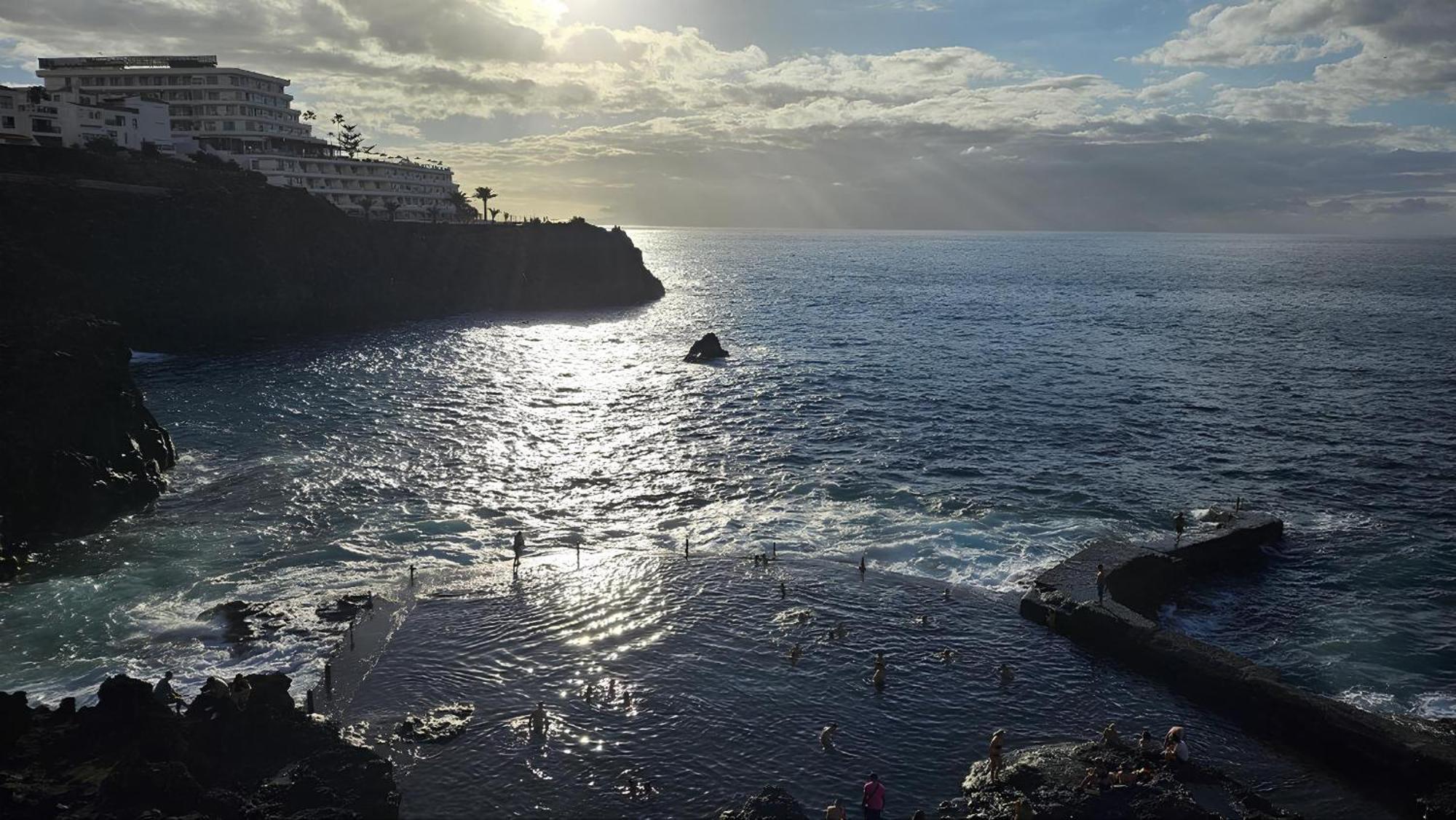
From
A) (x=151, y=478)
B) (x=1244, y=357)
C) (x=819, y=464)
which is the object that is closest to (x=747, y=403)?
(x=819, y=464)

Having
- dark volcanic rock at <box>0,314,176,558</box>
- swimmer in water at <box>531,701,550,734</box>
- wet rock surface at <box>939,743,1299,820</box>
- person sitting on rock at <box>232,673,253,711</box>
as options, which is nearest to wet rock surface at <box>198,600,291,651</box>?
person sitting on rock at <box>232,673,253,711</box>

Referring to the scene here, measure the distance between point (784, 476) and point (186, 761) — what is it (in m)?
38.5

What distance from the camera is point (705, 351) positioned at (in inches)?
4035

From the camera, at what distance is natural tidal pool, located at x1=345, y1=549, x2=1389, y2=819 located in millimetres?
26531

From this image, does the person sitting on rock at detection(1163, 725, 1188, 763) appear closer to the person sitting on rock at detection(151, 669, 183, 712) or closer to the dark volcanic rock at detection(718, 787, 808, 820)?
the dark volcanic rock at detection(718, 787, 808, 820)

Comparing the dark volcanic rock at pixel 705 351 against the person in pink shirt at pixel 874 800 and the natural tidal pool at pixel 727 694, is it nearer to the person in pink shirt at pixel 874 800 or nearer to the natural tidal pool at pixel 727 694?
the natural tidal pool at pixel 727 694

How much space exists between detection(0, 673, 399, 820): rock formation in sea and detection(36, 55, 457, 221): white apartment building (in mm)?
133919

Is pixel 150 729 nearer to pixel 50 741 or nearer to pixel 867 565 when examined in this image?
pixel 50 741

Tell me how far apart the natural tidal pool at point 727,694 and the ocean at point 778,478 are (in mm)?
3910

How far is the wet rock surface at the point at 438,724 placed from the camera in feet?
92.8

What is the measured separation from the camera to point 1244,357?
10325 cm

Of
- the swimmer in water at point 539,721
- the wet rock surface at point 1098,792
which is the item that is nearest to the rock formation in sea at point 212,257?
the swimmer in water at point 539,721

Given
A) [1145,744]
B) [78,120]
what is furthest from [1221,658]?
[78,120]

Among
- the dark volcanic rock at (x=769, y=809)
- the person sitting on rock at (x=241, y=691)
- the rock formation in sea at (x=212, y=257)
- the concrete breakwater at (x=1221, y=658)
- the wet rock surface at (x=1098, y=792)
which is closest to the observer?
the dark volcanic rock at (x=769, y=809)
